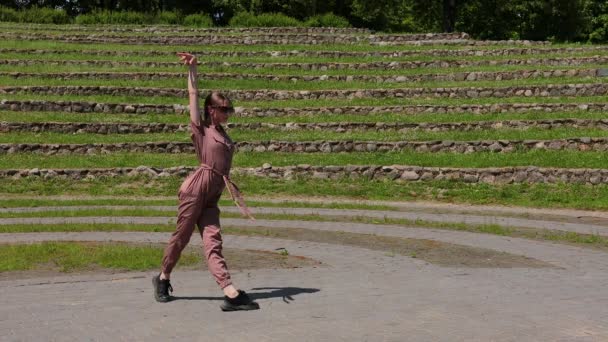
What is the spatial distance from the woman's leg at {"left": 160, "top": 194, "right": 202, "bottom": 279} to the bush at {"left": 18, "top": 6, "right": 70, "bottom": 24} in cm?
4790

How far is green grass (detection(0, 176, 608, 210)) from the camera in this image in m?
20.5

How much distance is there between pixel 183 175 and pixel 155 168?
747 millimetres

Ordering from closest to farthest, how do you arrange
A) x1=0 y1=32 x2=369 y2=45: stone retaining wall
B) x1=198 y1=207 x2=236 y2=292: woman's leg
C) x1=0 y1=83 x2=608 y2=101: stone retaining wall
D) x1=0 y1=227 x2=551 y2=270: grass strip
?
x1=198 y1=207 x2=236 y2=292: woman's leg < x1=0 y1=227 x2=551 y2=270: grass strip < x1=0 y1=83 x2=608 y2=101: stone retaining wall < x1=0 y1=32 x2=369 y2=45: stone retaining wall

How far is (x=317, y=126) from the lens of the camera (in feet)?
90.2

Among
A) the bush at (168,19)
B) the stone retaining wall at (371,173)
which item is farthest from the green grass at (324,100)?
the bush at (168,19)

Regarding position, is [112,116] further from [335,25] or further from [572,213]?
[335,25]

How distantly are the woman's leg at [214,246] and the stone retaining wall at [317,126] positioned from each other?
1818cm

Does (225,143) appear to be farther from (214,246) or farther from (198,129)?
(214,246)

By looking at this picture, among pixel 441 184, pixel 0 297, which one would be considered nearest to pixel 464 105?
pixel 441 184

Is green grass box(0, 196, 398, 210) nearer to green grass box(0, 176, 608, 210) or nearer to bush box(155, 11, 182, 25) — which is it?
green grass box(0, 176, 608, 210)

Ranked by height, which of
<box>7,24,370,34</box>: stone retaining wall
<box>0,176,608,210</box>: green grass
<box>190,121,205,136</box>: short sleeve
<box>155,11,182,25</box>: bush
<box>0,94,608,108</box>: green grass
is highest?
<box>190,121,205,136</box>: short sleeve

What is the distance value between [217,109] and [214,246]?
136 centimetres

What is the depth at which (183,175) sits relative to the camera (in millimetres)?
22672

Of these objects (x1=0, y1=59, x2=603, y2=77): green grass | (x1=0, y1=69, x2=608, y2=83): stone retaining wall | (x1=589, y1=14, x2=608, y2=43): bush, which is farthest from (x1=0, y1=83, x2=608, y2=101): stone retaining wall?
(x1=589, y1=14, x2=608, y2=43): bush
